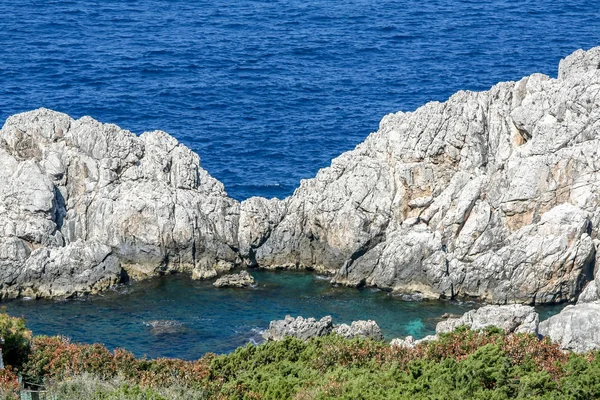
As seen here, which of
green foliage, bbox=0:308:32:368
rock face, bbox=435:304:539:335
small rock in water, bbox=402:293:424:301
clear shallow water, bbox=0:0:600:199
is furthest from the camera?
clear shallow water, bbox=0:0:600:199

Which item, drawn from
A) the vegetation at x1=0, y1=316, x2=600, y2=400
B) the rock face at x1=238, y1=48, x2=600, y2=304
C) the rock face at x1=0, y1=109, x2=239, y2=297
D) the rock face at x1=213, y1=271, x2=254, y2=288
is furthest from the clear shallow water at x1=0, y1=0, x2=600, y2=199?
the vegetation at x1=0, y1=316, x2=600, y2=400

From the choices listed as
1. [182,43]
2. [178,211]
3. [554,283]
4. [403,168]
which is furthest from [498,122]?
[182,43]

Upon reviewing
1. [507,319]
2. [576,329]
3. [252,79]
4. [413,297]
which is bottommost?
[413,297]

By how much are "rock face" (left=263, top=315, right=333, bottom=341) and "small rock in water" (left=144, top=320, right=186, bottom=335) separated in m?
6.24

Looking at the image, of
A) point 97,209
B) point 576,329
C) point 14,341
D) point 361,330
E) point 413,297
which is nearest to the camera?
point 14,341

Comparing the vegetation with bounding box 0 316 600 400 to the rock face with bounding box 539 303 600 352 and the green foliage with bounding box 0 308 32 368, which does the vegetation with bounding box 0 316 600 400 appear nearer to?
the green foliage with bounding box 0 308 32 368

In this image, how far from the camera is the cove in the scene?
7381cm

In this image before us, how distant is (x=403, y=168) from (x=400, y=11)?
6800cm

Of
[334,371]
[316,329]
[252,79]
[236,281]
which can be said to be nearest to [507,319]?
[316,329]

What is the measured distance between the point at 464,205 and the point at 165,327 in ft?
73.5

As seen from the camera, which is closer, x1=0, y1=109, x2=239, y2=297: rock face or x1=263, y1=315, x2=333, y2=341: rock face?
x1=263, y1=315, x2=333, y2=341: rock face

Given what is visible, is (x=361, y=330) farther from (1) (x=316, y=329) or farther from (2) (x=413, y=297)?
(2) (x=413, y=297)

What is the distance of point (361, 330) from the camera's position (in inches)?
2822

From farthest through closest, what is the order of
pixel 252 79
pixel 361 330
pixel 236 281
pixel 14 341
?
1. pixel 252 79
2. pixel 236 281
3. pixel 361 330
4. pixel 14 341
